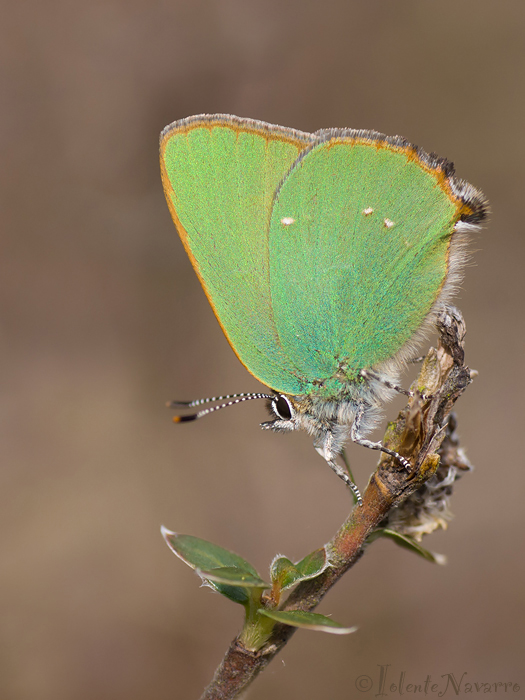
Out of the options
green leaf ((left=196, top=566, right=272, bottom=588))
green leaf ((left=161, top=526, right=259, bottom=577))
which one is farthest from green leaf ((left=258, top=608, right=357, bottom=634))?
green leaf ((left=161, top=526, right=259, bottom=577))

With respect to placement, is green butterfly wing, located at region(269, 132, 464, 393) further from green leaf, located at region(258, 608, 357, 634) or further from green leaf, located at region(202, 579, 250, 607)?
green leaf, located at region(258, 608, 357, 634)

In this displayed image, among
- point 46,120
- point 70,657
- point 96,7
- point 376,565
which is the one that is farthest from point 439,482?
point 96,7

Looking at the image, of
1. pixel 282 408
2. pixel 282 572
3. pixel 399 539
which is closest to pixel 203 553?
pixel 282 572

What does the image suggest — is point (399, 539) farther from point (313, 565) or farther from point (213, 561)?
point (213, 561)

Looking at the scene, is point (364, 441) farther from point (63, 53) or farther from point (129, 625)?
point (63, 53)

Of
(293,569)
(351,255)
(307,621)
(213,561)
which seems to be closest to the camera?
(307,621)

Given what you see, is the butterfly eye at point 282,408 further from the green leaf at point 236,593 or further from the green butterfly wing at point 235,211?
the green leaf at point 236,593

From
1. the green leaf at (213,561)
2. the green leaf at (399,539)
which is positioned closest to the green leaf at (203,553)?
the green leaf at (213,561)

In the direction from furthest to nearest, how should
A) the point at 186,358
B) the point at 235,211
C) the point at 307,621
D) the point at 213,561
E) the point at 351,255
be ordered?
the point at 186,358 → the point at 351,255 → the point at 235,211 → the point at 213,561 → the point at 307,621
